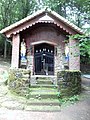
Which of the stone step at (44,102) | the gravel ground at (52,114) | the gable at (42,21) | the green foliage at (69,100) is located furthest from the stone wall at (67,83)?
the gable at (42,21)

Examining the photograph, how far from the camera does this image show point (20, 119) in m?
6.67

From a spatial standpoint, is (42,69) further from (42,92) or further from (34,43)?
(42,92)

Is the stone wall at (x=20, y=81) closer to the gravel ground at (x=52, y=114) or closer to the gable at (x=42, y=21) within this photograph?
the gravel ground at (x=52, y=114)

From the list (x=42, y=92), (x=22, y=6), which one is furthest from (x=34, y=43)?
(x=22, y=6)

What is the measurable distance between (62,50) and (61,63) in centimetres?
77

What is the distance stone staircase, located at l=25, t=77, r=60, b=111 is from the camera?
7.88 meters

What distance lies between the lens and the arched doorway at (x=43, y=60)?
39.7 feet

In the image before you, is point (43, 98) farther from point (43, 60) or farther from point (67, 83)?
point (43, 60)

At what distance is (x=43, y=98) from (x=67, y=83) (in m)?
1.36

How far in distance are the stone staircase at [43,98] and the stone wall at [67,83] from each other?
358 mm

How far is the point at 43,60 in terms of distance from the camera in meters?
12.0

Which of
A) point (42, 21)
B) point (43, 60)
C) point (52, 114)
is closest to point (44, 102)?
point (52, 114)

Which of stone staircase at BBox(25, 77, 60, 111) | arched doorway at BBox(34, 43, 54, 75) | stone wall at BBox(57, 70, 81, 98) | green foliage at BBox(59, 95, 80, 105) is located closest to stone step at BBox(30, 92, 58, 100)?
stone staircase at BBox(25, 77, 60, 111)

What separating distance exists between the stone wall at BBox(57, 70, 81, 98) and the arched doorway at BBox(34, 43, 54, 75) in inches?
114
